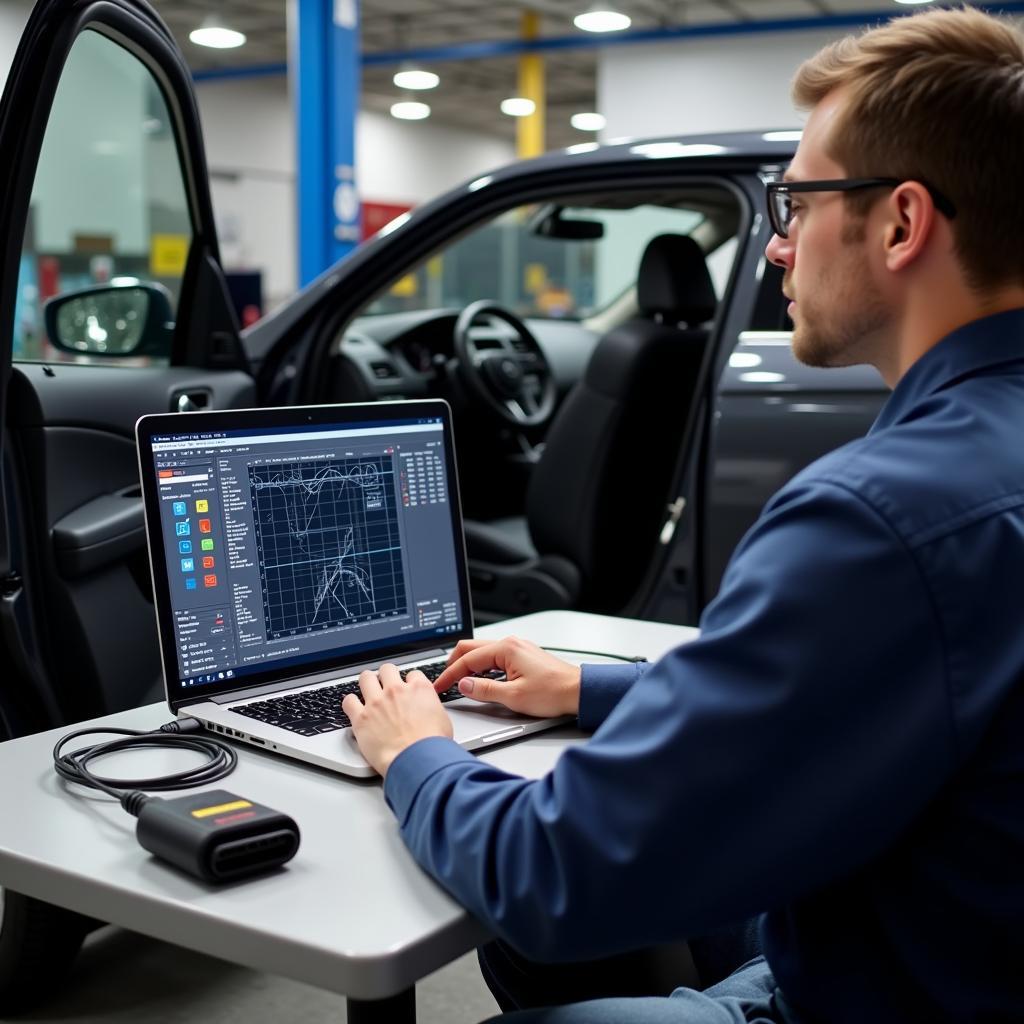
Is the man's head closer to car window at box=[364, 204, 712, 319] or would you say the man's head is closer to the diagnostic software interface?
the diagnostic software interface

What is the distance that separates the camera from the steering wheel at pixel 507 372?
3.92m

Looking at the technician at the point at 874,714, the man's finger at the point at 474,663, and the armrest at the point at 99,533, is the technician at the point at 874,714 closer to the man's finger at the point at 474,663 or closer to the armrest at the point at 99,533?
the man's finger at the point at 474,663

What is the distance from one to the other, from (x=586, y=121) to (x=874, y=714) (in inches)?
742

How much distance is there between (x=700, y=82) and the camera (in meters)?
11.9

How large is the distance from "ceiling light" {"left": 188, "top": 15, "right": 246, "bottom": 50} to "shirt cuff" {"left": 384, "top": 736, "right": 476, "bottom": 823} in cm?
1201

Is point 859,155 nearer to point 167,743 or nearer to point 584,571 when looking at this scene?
point 167,743

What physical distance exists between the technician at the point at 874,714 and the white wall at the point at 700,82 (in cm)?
1075

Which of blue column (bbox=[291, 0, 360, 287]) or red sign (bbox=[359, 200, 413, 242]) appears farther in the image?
red sign (bbox=[359, 200, 413, 242])

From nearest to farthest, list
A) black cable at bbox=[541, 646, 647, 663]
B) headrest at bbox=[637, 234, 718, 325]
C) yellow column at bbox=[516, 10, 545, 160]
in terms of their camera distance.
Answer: black cable at bbox=[541, 646, 647, 663] → headrest at bbox=[637, 234, 718, 325] → yellow column at bbox=[516, 10, 545, 160]

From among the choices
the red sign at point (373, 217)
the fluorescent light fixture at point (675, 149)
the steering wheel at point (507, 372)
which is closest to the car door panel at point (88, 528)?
the fluorescent light fixture at point (675, 149)

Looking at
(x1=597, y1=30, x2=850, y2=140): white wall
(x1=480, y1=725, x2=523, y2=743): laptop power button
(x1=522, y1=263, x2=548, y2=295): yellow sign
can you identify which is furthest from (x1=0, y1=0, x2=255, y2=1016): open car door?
(x1=597, y1=30, x2=850, y2=140): white wall

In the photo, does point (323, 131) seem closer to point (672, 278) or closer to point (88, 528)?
point (672, 278)

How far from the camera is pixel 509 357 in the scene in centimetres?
411

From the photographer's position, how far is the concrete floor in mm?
2242
